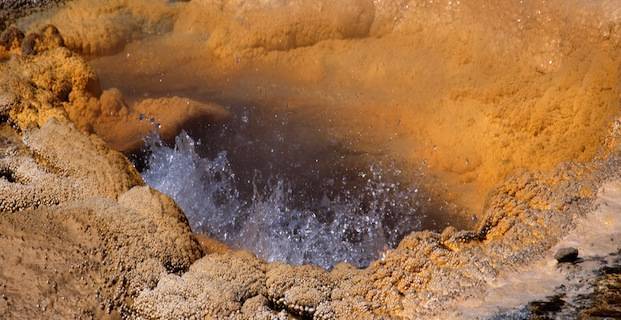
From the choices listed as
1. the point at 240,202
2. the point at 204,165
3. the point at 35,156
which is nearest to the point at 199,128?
the point at 204,165

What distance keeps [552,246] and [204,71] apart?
10.4ft

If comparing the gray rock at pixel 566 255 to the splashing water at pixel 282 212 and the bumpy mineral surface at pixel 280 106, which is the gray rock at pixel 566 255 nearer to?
the bumpy mineral surface at pixel 280 106

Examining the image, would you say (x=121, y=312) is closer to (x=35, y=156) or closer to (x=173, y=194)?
(x=35, y=156)

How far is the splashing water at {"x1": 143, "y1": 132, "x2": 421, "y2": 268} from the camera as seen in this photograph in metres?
3.65

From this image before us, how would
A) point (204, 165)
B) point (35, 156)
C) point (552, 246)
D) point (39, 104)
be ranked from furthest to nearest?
point (204, 165) → point (39, 104) → point (35, 156) → point (552, 246)

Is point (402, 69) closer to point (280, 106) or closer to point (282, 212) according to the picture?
point (280, 106)

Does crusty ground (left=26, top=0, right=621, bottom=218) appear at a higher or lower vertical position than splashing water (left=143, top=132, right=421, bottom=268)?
higher

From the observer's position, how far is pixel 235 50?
468 cm

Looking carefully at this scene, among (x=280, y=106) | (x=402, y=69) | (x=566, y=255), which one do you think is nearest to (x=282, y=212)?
(x=280, y=106)

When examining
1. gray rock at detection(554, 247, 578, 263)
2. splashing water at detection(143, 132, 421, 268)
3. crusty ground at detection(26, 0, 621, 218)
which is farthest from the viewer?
splashing water at detection(143, 132, 421, 268)

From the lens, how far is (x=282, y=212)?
12.6ft

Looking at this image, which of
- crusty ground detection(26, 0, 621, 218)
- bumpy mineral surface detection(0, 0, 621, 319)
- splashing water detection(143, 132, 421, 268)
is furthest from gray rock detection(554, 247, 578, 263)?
splashing water detection(143, 132, 421, 268)

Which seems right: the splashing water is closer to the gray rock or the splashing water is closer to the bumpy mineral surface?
the bumpy mineral surface

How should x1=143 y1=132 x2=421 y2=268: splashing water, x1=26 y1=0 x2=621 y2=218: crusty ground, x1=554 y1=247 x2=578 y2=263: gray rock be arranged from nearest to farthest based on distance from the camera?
x1=554 y1=247 x2=578 y2=263: gray rock < x1=26 y1=0 x2=621 y2=218: crusty ground < x1=143 y1=132 x2=421 y2=268: splashing water
